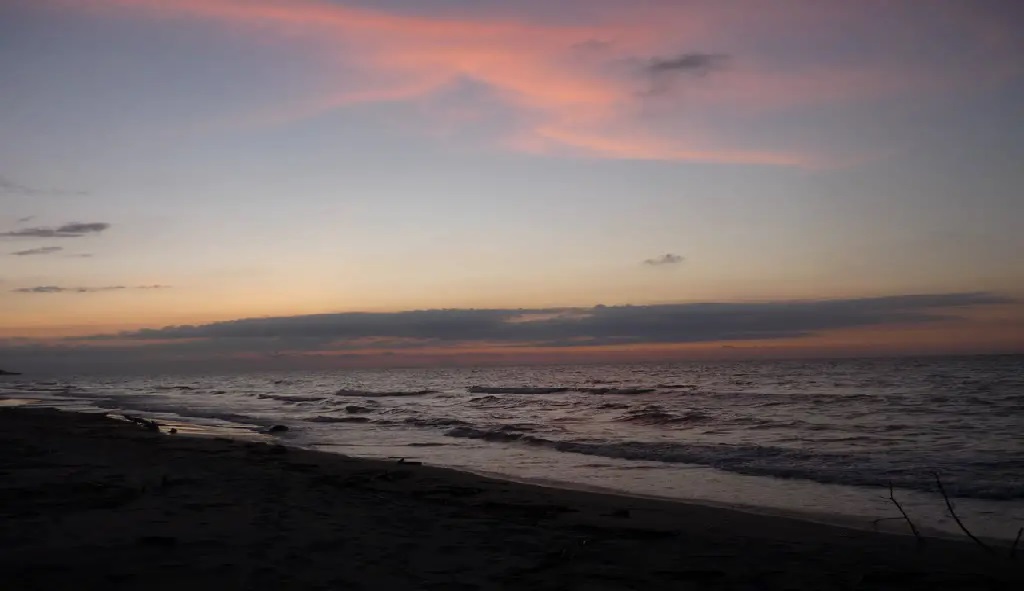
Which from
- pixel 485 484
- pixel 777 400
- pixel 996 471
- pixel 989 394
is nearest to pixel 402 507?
pixel 485 484

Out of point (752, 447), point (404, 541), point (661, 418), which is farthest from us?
point (661, 418)

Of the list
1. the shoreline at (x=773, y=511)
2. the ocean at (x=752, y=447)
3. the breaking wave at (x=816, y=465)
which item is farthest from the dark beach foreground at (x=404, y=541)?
the breaking wave at (x=816, y=465)

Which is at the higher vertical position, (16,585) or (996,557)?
(16,585)

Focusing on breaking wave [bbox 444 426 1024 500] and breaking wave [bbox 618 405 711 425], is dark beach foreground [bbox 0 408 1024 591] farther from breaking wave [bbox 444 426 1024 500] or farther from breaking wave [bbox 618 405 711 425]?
breaking wave [bbox 618 405 711 425]

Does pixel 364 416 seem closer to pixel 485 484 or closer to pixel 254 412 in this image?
pixel 254 412

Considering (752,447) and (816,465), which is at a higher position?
(816,465)

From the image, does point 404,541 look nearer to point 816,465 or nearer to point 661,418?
point 816,465

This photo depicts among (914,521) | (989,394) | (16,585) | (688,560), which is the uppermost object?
(16,585)

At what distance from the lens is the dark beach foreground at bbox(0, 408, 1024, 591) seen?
5.53m

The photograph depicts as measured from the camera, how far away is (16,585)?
16.0 ft

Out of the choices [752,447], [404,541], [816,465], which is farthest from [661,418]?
[404,541]

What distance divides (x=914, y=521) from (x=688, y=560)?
4.40 m

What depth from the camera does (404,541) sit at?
22.4 ft

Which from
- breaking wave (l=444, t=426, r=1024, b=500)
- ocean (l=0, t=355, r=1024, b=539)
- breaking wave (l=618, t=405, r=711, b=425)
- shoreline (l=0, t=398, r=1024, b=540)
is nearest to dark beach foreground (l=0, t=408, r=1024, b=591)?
shoreline (l=0, t=398, r=1024, b=540)
